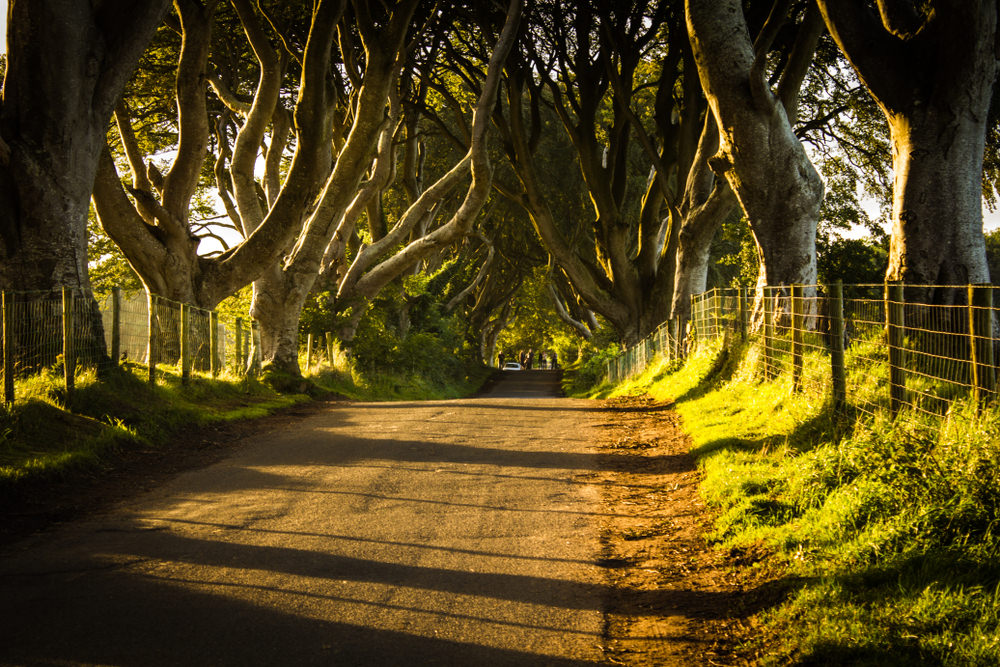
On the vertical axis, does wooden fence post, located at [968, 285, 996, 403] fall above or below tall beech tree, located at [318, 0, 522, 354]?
below

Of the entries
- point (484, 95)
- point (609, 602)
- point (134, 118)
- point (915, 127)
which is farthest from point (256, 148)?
point (609, 602)

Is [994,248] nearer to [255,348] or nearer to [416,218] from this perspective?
[416,218]

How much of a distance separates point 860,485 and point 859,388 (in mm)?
2128

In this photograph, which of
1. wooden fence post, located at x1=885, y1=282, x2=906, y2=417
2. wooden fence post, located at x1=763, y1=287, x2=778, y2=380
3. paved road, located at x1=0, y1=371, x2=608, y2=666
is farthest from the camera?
wooden fence post, located at x1=763, y1=287, x2=778, y2=380

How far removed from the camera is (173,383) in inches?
527

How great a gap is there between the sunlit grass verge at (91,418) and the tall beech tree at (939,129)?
860 centimetres

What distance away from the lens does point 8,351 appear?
905 cm

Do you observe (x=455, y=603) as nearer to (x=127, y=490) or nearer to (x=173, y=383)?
(x=127, y=490)

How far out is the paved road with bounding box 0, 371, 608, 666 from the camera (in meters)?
4.30

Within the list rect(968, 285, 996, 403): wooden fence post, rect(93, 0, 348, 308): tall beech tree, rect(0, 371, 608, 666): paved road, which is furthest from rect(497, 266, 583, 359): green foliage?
rect(968, 285, 996, 403): wooden fence post

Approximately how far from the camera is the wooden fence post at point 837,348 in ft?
25.8

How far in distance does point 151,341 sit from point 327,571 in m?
8.21

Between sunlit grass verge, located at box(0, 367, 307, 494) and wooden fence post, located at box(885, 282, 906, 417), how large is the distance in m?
7.13

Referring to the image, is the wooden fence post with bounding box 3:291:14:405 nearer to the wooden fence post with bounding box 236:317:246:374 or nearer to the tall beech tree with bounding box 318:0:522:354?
the wooden fence post with bounding box 236:317:246:374
